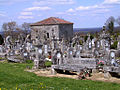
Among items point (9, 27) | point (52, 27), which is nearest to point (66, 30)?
point (52, 27)

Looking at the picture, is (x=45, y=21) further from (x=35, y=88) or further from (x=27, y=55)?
(x=35, y=88)

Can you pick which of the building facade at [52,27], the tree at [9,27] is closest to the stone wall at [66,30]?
the building facade at [52,27]

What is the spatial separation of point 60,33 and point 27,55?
2228 cm

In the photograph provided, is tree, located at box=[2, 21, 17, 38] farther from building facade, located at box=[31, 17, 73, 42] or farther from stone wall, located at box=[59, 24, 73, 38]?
stone wall, located at box=[59, 24, 73, 38]

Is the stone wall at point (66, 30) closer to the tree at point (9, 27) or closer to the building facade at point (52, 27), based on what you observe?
the building facade at point (52, 27)

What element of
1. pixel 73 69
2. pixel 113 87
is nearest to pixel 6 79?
pixel 73 69

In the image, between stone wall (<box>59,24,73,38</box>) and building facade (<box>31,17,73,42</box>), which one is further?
stone wall (<box>59,24,73,38</box>)

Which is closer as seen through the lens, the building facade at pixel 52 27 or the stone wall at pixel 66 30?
the building facade at pixel 52 27

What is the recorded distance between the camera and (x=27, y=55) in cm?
2208

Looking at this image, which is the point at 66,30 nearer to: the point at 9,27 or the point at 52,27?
the point at 52,27

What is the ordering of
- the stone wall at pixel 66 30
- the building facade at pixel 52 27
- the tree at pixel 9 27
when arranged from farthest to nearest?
the tree at pixel 9 27
the stone wall at pixel 66 30
the building facade at pixel 52 27

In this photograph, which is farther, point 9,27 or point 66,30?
point 9,27

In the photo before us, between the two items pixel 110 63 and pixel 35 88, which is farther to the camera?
pixel 110 63

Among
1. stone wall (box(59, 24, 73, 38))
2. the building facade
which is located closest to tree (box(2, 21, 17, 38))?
the building facade
